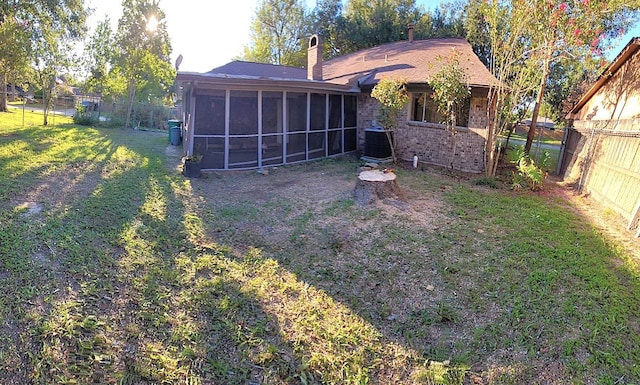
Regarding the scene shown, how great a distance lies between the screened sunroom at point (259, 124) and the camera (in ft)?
28.6

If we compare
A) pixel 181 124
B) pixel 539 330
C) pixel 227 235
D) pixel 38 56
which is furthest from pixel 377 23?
pixel 539 330

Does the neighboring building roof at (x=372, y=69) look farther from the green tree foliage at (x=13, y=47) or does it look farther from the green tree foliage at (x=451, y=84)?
the green tree foliage at (x=13, y=47)

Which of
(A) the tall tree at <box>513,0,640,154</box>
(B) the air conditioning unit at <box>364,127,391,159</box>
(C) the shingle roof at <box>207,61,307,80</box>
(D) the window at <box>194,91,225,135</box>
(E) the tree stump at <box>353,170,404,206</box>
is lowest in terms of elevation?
(E) the tree stump at <box>353,170,404,206</box>

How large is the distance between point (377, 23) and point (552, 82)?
35.2 feet

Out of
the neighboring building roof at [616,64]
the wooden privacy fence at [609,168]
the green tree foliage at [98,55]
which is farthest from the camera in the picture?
the green tree foliage at [98,55]

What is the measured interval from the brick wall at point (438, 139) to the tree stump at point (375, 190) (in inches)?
172

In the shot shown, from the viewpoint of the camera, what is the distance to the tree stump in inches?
262

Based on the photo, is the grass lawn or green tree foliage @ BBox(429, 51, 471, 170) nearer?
the grass lawn

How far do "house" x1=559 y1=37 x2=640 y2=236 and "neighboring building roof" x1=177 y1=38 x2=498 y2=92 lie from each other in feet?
9.13

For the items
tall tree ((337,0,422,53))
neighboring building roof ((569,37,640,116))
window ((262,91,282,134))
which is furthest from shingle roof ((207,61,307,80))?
tall tree ((337,0,422,53))

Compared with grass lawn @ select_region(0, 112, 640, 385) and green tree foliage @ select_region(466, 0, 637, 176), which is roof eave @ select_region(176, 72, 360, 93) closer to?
grass lawn @ select_region(0, 112, 640, 385)

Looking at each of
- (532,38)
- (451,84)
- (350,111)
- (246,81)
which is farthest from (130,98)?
(532,38)

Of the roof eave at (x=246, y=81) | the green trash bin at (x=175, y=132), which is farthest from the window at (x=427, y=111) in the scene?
the green trash bin at (x=175, y=132)

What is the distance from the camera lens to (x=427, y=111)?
35.7 feet
